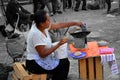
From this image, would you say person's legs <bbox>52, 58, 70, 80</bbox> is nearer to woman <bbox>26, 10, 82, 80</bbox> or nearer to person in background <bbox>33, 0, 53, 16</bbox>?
woman <bbox>26, 10, 82, 80</bbox>

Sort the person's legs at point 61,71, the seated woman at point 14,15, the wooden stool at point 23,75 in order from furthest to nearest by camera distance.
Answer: the seated woman at point 14,15, the person's legs at point 61,71, the wooden stool at point 23,75

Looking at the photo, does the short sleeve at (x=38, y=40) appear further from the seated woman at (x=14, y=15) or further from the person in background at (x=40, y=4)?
the person in background at (x=40, y=4)

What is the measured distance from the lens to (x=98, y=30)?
10484 mm

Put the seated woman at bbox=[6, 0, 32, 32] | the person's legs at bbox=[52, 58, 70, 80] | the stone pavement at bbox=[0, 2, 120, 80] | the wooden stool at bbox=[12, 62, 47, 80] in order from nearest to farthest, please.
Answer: the wooden stool at bbox=[12, 62, 47, 80] < the person's legs at bbox=[52, 58, 70, 80] < the stone pavement at bbox=[0, 2, 120, 80] < the seated woman at bbox=[6, 0, 32, 32]

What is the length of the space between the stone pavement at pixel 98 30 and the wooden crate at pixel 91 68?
41 cm

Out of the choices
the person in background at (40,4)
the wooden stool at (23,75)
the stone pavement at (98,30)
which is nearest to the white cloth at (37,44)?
the wooden stool at (23,75)

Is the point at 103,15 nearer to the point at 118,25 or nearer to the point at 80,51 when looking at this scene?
the point at 118,25

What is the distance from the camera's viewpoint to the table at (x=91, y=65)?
5125 mm

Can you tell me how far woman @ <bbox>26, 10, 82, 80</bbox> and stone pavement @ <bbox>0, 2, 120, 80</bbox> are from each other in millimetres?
602

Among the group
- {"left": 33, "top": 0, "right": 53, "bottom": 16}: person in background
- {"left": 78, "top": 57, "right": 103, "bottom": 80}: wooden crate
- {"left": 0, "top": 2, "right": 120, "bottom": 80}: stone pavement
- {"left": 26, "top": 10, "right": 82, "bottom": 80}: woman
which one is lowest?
{"left": 0, "top": 2, "right": 120, "bottom": 80}: stone pavement

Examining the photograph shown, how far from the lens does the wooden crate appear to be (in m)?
5.16

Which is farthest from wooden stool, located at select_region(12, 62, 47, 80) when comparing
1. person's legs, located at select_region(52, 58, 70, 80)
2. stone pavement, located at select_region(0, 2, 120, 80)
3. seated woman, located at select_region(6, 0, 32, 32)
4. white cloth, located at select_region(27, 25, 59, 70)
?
seated woman, located at select_region(6, 0, 32, 32)

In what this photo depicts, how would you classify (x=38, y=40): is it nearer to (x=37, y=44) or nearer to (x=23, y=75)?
(x=37, y=44)

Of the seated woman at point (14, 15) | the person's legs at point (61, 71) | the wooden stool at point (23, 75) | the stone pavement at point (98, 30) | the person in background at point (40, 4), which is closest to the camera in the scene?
the wooden stool at point (23, 75)
